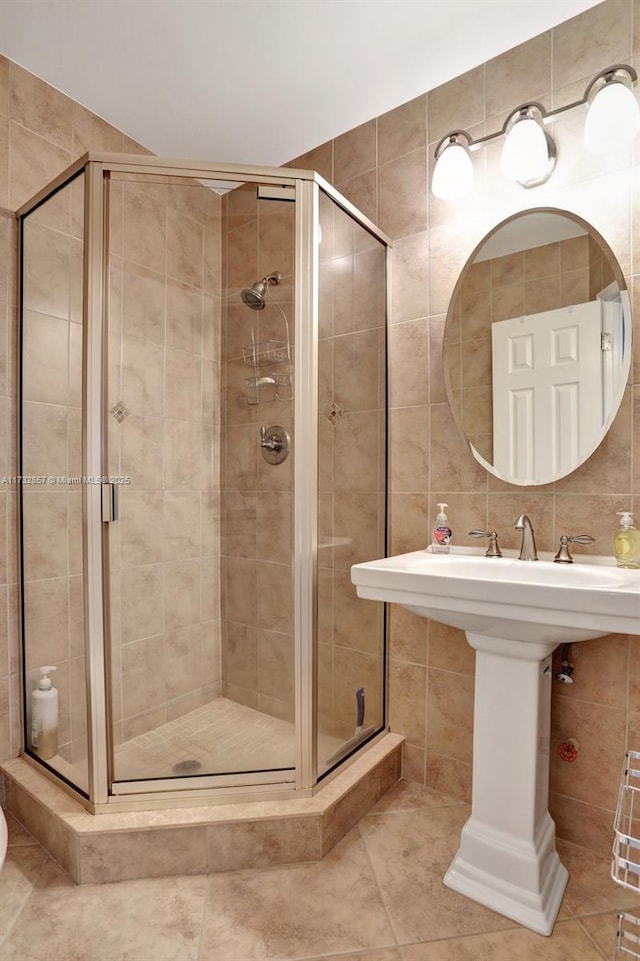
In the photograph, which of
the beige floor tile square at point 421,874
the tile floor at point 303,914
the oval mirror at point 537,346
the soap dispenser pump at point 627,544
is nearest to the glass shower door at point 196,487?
the tile floor at point 303,914

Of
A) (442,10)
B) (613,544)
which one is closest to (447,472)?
(613,544)

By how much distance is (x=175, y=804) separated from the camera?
1.53 m

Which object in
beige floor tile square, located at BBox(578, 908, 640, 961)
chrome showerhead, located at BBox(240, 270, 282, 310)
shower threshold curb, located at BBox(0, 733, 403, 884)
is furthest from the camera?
chrome showerhead, located at BBox(240, 270, 282, 310)

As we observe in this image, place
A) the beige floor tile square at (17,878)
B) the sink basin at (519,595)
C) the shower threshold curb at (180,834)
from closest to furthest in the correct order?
the sink basin at (519,595)
the beige floor tile square at (17,878)
the shower threshold curb at (180,834)

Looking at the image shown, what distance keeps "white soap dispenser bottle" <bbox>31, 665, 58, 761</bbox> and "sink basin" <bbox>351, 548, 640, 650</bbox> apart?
110 cm

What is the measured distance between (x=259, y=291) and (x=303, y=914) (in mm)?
1759

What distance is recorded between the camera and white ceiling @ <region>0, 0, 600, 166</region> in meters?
1.60

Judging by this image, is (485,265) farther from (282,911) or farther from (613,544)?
(282,911)

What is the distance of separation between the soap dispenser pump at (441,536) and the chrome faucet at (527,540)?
9.5 inches

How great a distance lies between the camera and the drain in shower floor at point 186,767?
5.18 feet

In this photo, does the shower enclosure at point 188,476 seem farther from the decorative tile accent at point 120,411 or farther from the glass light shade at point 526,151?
the glass light shade at point 526,151

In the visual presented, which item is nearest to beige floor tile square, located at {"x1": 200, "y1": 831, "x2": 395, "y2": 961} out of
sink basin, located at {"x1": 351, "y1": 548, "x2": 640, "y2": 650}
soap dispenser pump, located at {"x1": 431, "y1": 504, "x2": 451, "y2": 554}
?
sink basin, located at {"x1": 351, "y1": 548, "x2": 640, "y2": 650}

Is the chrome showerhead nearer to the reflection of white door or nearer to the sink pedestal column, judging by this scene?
the reflection of white door

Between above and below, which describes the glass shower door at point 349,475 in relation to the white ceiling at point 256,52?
below
